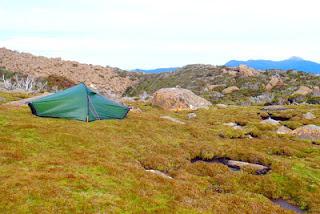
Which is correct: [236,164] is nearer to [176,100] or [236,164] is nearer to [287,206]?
[287,206]

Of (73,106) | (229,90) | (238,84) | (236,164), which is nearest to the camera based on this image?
(236,164)

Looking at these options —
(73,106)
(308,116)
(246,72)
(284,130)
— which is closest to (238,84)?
(246,72)

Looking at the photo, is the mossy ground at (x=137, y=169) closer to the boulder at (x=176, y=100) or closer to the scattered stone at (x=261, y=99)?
the boulder at (x=176, y=100)

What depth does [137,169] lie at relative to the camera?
65.2 feet

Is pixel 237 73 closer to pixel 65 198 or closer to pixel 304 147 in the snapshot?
pixel 304 147

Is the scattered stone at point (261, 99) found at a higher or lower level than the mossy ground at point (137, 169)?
lower

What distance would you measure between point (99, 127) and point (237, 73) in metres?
121

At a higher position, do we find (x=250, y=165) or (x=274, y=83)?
(x=250, y=165)

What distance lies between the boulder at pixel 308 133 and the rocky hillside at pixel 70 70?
117 metres

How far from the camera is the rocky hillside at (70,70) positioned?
15104cm

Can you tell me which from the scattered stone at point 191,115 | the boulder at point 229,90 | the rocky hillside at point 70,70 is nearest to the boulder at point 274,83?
the boulder at point 229,90

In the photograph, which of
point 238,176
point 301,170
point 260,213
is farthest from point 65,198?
point 301,170

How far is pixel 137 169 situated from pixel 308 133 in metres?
20.6

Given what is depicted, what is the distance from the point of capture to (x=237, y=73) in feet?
473
